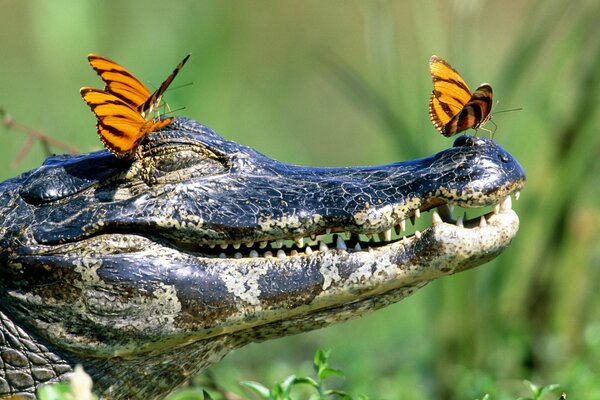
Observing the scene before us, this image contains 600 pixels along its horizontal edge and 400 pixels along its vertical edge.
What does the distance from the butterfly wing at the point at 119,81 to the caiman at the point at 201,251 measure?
0.17 meters

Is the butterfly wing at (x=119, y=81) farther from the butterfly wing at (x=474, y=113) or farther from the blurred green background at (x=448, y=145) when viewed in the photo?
the blurred green background at (x=448, y=145)

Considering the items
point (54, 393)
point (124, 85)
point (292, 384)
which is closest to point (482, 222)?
point (292, 384)

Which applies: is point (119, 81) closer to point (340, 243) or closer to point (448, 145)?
point (340, 243)

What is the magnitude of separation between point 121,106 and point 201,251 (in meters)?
0.55

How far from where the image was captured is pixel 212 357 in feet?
11.4

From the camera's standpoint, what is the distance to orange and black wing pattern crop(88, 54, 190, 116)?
336cm

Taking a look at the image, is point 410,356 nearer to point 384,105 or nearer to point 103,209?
point 384,105

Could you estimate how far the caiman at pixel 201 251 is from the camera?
3.17 m

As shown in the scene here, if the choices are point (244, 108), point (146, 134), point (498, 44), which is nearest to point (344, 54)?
point (498, 44)

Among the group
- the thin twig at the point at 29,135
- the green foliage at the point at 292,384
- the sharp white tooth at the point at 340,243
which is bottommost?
the green foliage at the point at 292,384

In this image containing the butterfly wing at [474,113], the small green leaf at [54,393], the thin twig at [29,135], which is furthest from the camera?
the thin twig at [29,135]

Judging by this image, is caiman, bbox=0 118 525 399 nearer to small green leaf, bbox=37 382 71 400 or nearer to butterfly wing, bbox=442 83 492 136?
butterfly wing, bbox=442 83 492 136

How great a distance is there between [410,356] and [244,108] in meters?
3.12

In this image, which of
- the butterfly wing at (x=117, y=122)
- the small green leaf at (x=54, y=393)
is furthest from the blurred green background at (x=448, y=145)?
the small green leaf at (x=54, y=393)
